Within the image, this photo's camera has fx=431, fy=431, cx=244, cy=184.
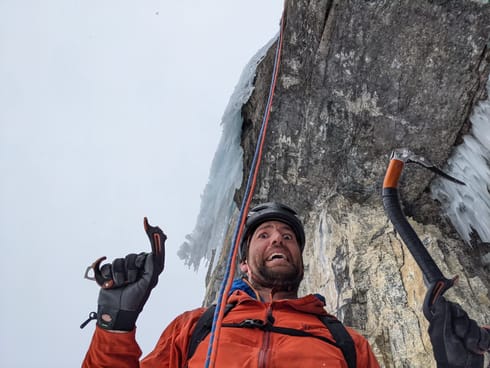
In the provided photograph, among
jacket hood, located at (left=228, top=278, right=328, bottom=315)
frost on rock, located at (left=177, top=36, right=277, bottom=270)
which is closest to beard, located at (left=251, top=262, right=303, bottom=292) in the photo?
jacket hood, located at (left=228, top=278, right=328, bottom=315)

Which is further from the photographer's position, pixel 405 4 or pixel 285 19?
pixel 285 19

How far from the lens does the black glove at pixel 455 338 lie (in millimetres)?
2141

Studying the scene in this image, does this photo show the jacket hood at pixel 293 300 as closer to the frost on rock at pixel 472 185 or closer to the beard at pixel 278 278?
the beard at pixel 278 278

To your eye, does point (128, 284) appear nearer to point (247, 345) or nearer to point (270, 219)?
point (247, 345)

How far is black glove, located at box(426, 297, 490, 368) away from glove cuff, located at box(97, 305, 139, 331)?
1.63m

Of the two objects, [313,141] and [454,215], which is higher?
[313,141]

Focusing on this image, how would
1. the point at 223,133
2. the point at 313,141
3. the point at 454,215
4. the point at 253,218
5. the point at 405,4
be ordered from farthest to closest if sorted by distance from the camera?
the point at 223,133 < the point at 313,141 < the point at 454,215 < the point at 405,4 < the point at 253,218

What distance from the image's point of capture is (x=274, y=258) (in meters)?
3.11

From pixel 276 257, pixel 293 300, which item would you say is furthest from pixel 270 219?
pixel 293 300

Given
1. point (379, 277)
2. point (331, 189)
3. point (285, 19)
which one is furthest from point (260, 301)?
point (285, 19)

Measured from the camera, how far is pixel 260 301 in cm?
275

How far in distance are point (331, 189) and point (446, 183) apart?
4.21 feet

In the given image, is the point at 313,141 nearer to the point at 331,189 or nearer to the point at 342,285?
the point at 331,189

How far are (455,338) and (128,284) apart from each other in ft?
5.89
